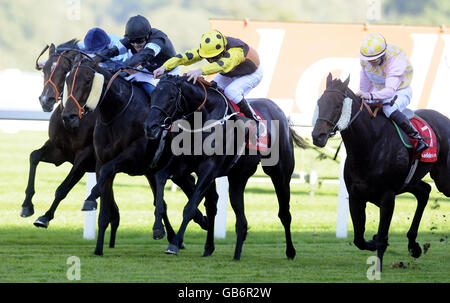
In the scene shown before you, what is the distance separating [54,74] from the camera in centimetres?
809

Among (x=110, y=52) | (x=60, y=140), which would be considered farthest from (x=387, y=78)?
(x=60, y=140)

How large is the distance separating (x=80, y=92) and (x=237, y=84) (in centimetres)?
142

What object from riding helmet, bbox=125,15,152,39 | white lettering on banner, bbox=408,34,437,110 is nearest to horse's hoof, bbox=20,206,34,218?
riding helmet, bbox=125,15,152,39

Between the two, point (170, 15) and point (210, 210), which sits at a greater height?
point (210, 210)

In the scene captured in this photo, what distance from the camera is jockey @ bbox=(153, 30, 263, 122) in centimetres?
781

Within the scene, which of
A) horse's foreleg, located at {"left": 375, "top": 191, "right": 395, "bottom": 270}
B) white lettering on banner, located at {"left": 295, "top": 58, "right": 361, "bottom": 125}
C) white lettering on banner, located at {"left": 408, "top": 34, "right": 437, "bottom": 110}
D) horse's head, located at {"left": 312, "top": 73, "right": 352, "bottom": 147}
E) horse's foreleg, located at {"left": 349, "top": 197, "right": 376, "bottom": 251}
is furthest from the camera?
white lettering on banner, located at {"left": 408, "top": 34, "right": 437, "bottom": 110}

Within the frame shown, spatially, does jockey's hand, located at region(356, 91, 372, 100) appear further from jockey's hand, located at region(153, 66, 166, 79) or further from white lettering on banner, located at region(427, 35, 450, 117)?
white lettering on banner, located at region(427, 35, 450, 117)

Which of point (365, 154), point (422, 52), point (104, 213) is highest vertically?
point (365, 154)

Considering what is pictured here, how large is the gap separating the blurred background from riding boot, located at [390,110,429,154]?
41.4 m

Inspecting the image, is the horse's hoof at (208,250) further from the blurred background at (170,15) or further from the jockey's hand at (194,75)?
the blurred background at (170,15)

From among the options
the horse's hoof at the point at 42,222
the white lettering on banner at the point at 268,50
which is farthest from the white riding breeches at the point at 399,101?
the white lettering on banner at the point at 268,50

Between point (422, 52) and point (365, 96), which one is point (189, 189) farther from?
point (422, 52)

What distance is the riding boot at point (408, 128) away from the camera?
25.1ft
